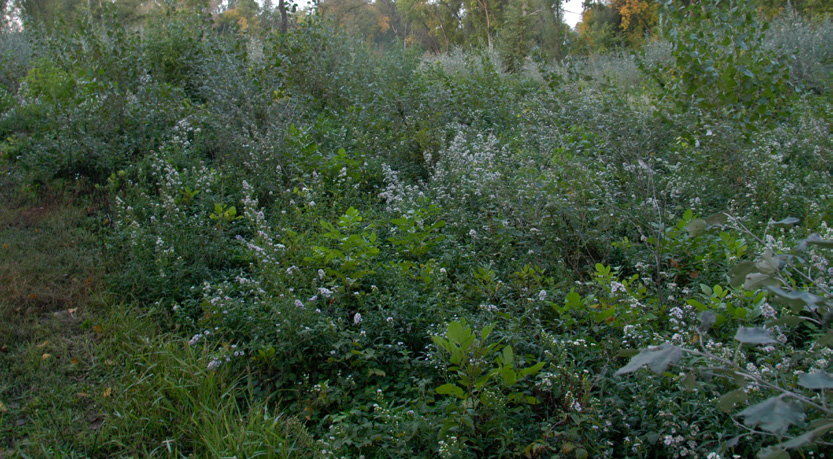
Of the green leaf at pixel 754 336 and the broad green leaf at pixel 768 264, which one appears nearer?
the green leaf at pixel 754 336

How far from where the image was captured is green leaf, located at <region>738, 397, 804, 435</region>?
995mm

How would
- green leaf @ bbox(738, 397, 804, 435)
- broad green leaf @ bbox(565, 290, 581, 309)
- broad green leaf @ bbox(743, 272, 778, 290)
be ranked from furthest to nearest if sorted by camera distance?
broad green leaf @ bbox(565, 290, 581, 309) → broad green leaf @ bbox(743, 272, 778, 290) → green leaf @ bbox(738, 397, 804, 435)

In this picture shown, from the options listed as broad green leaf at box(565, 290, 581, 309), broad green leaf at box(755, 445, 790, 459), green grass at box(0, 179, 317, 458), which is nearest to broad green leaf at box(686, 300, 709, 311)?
broad green leaf at box(565, 290, 581, 309)

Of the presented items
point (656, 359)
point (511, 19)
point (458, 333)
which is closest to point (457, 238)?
point (458, 333)

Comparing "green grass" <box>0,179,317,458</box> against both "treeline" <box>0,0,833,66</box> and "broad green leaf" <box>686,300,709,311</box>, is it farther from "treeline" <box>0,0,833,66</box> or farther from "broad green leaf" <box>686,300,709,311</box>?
"treeline" <box>0,0,833,66</box>

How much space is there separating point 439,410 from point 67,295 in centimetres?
303

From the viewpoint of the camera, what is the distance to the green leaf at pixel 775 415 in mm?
995

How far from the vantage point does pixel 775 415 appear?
3.36 feet

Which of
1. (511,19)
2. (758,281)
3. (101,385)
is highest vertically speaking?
(511,19)

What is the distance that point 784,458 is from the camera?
116cm

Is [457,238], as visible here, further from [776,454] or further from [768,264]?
[776,454]

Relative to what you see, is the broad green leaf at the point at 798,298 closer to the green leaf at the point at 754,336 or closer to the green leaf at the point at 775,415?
the green leaf at the point at 754,336

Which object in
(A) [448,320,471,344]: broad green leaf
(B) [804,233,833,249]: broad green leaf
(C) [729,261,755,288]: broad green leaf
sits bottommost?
(A) [448,320,471,344]: broad green leaf

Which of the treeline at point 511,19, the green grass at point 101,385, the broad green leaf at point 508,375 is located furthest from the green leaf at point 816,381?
the treeline at point 511,19
